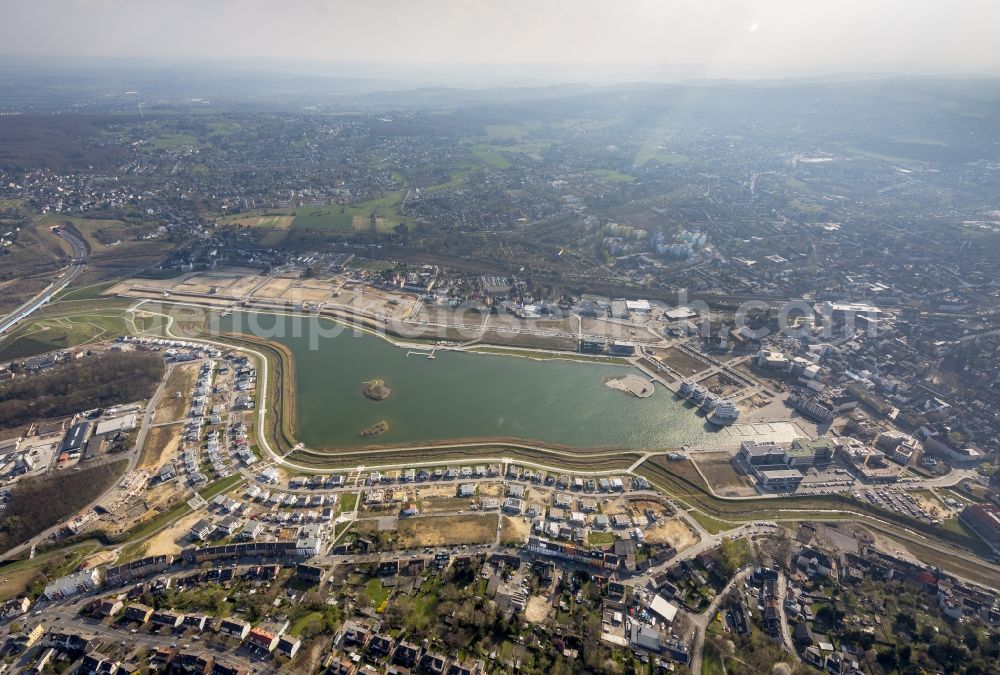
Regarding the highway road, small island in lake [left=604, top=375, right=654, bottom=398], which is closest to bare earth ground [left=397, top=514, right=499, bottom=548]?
small island in lake [left=604, top=375, right=654, bottom=398]

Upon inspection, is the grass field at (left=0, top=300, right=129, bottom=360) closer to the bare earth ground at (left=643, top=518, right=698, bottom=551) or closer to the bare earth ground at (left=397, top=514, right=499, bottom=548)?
the bare earth ground at (left=397, top=514, right=499, bottom=548)

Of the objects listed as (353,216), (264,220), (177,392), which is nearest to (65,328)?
(177,392)

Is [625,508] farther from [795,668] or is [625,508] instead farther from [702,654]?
[795,668]

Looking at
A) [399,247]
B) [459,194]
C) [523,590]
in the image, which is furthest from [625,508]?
[459,194]

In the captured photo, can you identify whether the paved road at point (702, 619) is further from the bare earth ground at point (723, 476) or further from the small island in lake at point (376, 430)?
the small island in lake at point (376, 430)

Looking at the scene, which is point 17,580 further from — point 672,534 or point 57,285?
point 57,285

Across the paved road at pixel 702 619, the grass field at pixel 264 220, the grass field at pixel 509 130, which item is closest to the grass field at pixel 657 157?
the grass field at pixel 509 130
